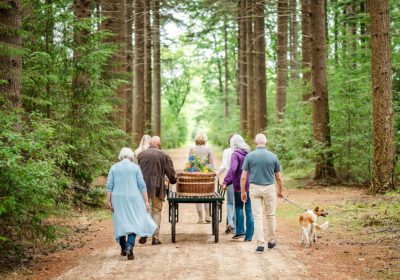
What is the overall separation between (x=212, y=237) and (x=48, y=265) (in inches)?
136

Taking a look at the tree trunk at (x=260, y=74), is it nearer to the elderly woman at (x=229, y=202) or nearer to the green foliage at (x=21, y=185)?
the elderly woman at (x=229, y=202)

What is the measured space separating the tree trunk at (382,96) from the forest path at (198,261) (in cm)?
520

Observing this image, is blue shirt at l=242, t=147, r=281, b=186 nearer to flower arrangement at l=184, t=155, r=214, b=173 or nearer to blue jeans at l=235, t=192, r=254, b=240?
blue jeans at l=235, t=192, r=254, b=240

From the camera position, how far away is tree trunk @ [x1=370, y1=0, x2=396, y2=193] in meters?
14.6

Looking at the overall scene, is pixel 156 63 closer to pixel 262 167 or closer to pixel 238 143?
pixel 238 143

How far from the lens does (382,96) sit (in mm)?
14656

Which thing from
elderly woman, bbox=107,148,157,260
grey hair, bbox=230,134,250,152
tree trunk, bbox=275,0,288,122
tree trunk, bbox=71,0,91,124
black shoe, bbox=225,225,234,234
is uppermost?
tree trunk, bbox=275,0,288,122

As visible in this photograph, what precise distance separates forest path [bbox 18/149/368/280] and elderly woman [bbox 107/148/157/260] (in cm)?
40

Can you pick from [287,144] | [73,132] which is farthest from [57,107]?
[287,144]

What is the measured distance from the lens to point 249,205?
998 centimetres

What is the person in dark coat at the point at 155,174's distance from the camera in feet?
31.9

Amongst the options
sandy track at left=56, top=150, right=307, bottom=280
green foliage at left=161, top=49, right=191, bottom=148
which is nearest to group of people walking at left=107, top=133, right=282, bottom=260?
sandy track at left=56, top=150, right=307, bottom=280

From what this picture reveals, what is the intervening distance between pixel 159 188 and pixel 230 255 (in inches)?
80.3

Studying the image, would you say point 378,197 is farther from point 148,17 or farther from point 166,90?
point 166,90
